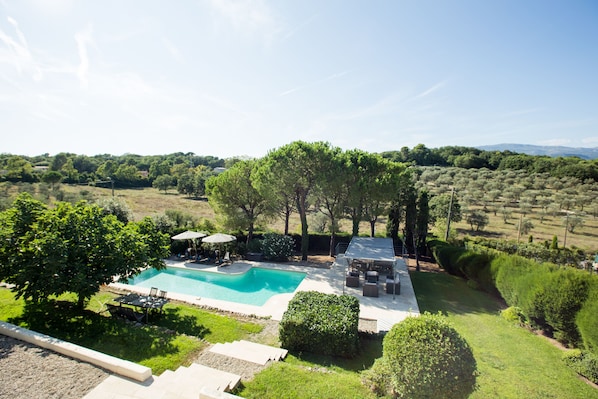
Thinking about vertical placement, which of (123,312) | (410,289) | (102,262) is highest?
(102,262)

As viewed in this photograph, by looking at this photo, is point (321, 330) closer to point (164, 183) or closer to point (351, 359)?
point (351, 359)

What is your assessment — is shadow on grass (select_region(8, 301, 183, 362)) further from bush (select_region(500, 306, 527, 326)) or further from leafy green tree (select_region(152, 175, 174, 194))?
leafy green tree (select_region(152, 175, 174, 194))

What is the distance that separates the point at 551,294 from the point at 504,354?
121 inches

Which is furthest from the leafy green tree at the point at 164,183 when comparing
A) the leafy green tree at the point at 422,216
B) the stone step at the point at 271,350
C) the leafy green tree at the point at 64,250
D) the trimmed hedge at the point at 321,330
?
the trimmed hedge at the point at 321,330

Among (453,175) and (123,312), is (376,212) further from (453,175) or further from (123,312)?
(453,175)

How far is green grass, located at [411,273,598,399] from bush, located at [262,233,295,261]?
830 centimetres

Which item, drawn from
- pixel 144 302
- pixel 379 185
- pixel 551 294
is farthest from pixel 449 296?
pixel 144 302

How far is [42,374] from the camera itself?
6582 mm

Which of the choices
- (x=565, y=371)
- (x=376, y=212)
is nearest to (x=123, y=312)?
(x=565, y=371)

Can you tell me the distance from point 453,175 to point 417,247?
45120 millimetres

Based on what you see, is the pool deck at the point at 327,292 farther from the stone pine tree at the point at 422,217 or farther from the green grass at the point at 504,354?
the stone pine tree at the point at 422,217

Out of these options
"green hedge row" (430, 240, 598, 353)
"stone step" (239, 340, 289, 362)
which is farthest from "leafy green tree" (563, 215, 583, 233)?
"stone step" (239, 340, 289, 362)

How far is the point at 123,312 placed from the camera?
10.6 meters

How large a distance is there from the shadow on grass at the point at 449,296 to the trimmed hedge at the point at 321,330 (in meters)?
4.81
